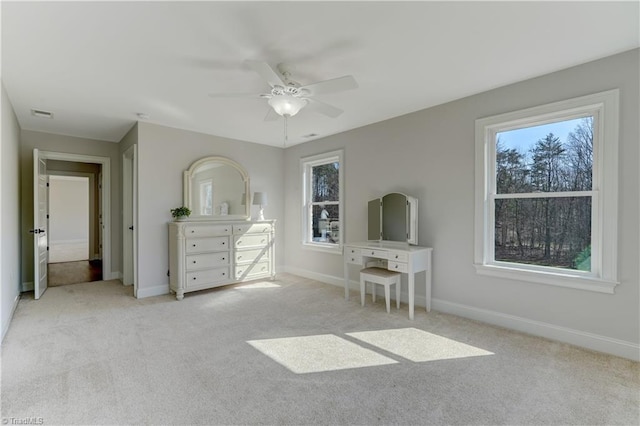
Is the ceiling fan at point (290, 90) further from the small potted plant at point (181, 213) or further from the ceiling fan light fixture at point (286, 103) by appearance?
the small potted plant at point (181, 213)

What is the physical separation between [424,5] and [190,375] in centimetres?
297

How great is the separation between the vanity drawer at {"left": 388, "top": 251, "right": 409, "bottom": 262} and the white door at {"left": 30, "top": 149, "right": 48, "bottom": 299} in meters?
4.67

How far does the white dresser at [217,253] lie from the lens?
4.15 m

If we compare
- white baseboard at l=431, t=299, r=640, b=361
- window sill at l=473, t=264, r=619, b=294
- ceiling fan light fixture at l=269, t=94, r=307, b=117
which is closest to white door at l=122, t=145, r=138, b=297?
ceiling fan light fixture at l=269, t=94, r=307, b=117

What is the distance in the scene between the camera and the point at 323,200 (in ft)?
17.2

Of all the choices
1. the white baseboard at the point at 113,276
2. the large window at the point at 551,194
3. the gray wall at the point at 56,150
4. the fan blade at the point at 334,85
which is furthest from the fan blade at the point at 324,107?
the white baseboard at the point at 113,276

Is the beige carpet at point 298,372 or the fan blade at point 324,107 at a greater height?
the fan blade at point 324,107

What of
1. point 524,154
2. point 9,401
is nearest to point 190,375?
point 9,401

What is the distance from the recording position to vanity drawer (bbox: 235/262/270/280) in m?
4.73

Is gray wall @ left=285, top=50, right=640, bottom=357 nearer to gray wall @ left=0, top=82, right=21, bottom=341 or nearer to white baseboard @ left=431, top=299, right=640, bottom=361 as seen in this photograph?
white baseboard @ left=431, top=299, right=640, bottom=361

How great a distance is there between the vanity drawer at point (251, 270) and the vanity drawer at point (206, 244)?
17.7 inches

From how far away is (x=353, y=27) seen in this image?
2.07m

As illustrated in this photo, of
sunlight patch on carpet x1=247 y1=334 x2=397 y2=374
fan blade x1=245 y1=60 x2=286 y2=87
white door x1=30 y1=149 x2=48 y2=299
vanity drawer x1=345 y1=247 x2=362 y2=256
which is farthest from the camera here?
white door x1=30 y1=149 x2=48 y2=299

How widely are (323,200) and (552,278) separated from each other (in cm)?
336
